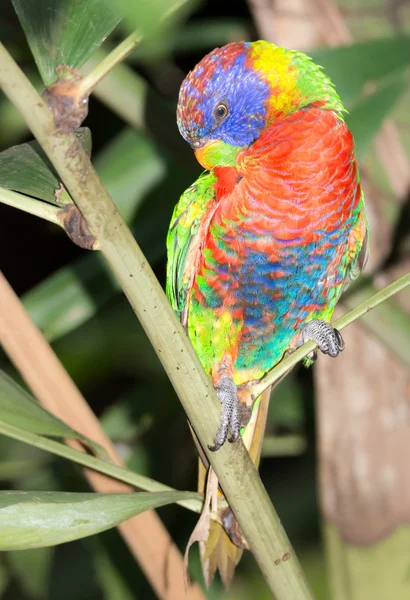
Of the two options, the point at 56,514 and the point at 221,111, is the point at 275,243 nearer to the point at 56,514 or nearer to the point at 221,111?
the point at 221,111

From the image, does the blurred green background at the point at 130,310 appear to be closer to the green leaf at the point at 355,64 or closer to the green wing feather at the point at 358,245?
the green leaf at the point at 355,64

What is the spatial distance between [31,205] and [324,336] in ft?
1.75

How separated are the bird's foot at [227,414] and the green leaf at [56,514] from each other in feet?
0.29

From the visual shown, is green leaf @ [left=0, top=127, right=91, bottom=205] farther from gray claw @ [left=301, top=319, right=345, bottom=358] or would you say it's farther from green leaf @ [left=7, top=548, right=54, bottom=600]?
green leaf @ [left=7, top=548, right=54, bottom=600]

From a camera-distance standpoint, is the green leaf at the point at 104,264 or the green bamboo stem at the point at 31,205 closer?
the green bamboo stem at the point at 31,205

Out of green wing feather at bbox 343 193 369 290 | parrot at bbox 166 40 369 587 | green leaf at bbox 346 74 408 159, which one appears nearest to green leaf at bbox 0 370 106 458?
parrot at bbox 166 40 369 587

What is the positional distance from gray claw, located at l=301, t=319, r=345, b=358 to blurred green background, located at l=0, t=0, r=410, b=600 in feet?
0.98

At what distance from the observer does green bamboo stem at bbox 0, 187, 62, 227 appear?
52 centimetres

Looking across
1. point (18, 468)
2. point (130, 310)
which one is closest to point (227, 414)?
point (130, 310)

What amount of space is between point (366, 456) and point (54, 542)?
2.63 ft

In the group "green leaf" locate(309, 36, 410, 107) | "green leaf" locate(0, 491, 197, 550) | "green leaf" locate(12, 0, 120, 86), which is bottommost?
"green leaf" locate(0, 491, 197, 550)

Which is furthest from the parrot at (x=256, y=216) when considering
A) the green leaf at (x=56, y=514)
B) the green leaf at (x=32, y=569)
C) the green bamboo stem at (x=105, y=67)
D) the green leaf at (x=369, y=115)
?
the green leaf at (x=32, y=569)

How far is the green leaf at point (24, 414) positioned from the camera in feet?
2.03

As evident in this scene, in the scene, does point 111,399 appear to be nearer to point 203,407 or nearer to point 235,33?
point 235,33
